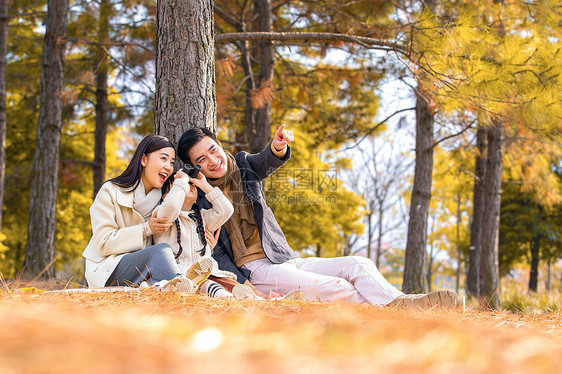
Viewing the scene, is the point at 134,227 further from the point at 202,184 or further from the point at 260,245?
the point at 260,245

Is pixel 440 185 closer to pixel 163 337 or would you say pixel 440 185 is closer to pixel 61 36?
pixel 61 36

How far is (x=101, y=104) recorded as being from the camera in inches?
384

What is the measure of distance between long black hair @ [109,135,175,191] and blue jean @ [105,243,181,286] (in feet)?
1.58

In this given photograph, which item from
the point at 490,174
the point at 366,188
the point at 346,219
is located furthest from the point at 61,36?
the point at 366,188

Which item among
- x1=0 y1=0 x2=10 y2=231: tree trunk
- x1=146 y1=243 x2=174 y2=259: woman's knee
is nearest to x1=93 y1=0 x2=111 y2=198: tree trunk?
x1=0 y1=0 x2=10 y2=231: tree trunk

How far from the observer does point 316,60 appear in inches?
395

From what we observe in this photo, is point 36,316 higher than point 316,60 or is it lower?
lower

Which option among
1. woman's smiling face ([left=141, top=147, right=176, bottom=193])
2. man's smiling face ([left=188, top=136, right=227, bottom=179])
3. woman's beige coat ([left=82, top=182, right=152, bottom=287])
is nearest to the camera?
woman's beige coat ([left=82, top=182, right=152, bottom=287])

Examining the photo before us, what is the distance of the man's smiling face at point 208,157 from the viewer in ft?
10.6

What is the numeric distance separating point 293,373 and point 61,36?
769cm

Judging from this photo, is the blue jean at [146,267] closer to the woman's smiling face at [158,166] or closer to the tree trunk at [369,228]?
the woman's smiling face at [158,166]

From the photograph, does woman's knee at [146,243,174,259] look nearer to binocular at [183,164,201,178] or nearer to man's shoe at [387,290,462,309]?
binocular at [183,164,201,178]

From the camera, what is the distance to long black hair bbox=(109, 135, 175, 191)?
2988 millimetres

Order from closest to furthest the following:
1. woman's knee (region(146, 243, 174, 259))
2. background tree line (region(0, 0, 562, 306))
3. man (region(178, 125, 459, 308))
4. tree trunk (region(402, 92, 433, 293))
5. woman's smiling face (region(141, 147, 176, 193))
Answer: woman's knee (region(146, 243, 174, 259))
man (region(178, 125, 459, 308))
woman's smiling face (region(141, 147, 176, 193))
background tree line (region(0, 0, 562, 306))
tree trunk (region(402, 92, 433, 293))
